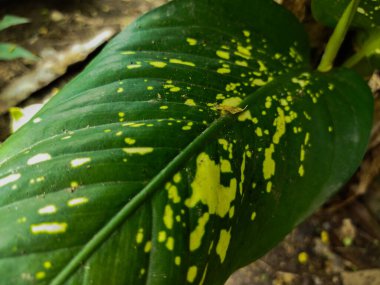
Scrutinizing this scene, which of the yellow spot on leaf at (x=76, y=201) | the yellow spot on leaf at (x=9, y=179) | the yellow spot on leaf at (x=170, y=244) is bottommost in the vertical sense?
the yellow spot on leaf at (x=170, y=244)

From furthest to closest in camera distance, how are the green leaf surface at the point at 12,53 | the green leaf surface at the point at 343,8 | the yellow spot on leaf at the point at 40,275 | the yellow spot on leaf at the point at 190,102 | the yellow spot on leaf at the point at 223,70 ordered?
the green leaf surface at the point at 12,53, the green leaf surface at the point at 343,8, the yellow spot on leaf at the point at 223,70, the yellow spot on leaf at the point at 190,102, the yellow spot on leaf at the point at 40,275

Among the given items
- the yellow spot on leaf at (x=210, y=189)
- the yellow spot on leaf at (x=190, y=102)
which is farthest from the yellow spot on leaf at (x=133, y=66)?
the yellow spot on leaf at (x=210, y=189)

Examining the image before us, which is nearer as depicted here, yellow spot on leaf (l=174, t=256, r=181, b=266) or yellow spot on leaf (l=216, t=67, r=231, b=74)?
yellow spot on leaf (l=174, t=256, r=181, b=266)

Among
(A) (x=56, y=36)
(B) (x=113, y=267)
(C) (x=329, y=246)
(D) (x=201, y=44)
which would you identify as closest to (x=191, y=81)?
(D) (x=201, y=44)

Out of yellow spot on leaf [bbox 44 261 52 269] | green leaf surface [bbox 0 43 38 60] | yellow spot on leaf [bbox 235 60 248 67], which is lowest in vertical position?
green leaf surface [bbox 0 43 38 60]

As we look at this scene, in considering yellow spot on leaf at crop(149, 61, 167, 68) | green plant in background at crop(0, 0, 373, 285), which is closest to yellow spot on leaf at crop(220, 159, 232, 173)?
green plant in background at crop(0, 0, 373, 285)

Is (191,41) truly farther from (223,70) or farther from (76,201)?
(76,201)

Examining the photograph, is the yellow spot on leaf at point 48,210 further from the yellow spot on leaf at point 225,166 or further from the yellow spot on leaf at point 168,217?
the yellow spot on leaf at point 225,166

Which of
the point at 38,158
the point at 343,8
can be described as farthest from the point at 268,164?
the point at 343,8

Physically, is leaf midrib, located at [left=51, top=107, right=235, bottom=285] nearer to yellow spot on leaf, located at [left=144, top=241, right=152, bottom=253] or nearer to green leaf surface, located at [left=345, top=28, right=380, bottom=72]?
yellow spot on leaf, located at [left=144, top=241, right=152, bottom=253]
